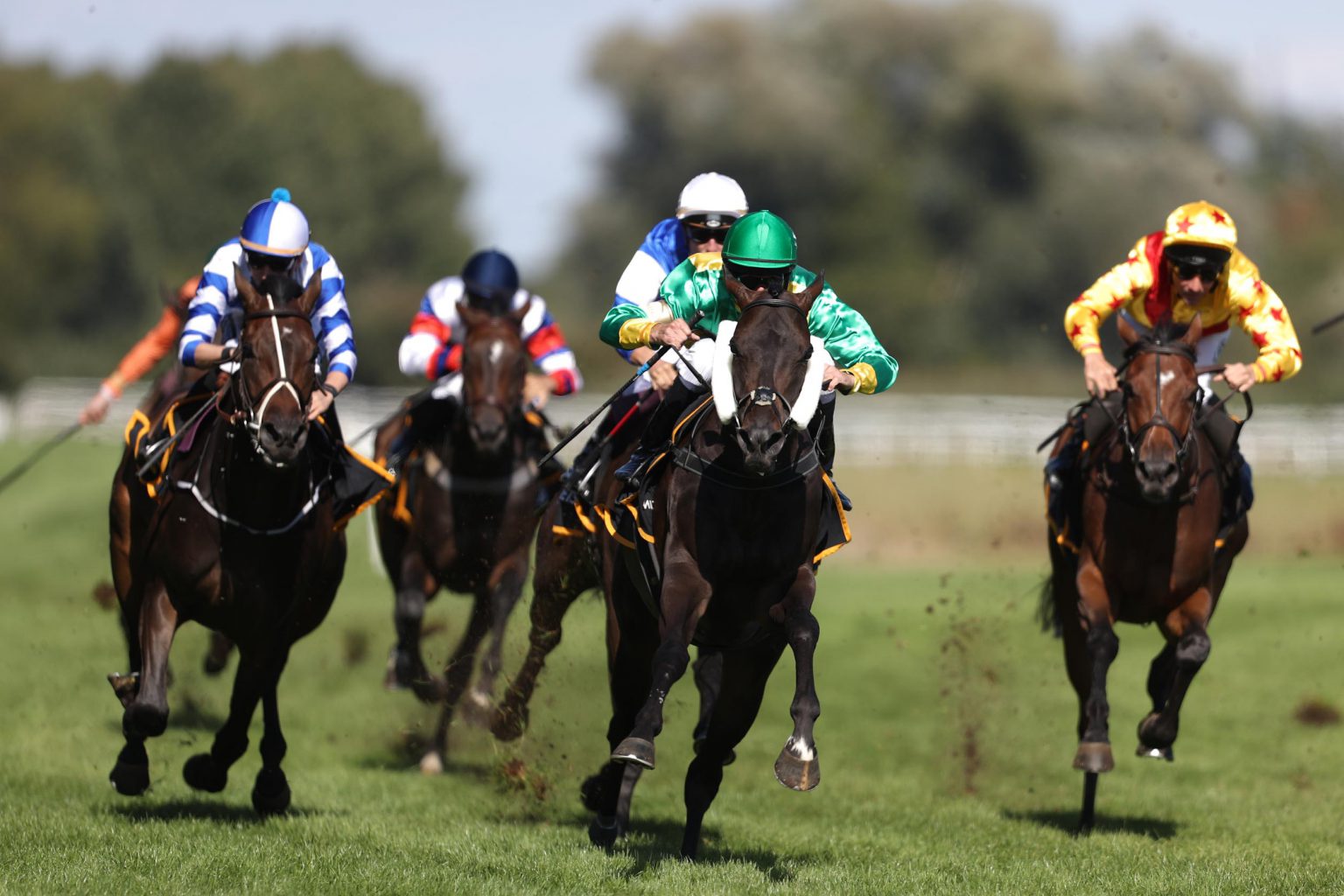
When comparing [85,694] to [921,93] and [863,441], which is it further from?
[921,93]

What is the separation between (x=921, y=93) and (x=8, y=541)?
115 feet

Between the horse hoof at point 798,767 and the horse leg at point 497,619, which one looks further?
the horse leg at point 497,619

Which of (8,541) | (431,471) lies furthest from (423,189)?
(431,471)

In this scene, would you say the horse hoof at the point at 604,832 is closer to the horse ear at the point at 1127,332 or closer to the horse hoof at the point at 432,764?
the horse hoof at the point at 432,764

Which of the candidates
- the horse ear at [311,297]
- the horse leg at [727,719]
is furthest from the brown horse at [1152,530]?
the horse ear at [311,297]

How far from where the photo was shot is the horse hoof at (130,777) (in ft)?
27.7

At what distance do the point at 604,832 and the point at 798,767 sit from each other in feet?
5.62

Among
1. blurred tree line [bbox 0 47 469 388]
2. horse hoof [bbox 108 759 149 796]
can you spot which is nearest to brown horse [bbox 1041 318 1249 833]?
horse hoof [bbox 108 759 149 796]

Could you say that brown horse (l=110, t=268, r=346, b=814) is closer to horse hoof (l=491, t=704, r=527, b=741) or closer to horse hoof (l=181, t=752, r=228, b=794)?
horse hoof (l=181, t=752, r=228, b=794)

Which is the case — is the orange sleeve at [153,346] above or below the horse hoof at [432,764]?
above

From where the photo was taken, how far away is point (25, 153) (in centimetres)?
5844

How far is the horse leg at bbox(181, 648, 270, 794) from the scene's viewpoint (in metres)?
8.70

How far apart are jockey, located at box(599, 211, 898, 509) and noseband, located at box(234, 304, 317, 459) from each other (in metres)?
1.34

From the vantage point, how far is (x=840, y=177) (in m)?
51.6
